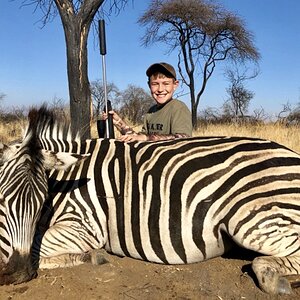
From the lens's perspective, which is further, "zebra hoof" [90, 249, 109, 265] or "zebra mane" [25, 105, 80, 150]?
"zebra mane" [25, 105, 80, 150]

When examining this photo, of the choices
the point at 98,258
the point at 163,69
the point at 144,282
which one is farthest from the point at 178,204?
the point at 163,69

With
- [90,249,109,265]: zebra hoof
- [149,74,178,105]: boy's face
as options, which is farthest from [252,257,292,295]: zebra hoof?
[149,74,178,105]: boy's face

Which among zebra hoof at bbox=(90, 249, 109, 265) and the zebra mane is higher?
the zebra mane

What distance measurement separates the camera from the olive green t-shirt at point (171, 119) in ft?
12.9

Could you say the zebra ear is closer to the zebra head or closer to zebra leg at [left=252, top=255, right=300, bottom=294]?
the zebra head

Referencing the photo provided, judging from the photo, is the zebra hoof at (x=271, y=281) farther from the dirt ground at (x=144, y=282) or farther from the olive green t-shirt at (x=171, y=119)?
the olive green t-shirt at (x=171, y=119)

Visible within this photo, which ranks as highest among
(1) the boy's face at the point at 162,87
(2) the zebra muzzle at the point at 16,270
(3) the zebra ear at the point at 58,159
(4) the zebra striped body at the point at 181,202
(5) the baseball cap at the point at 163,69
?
(5) the baseball cap at the point at 163,69

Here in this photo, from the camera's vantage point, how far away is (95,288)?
7.87ft

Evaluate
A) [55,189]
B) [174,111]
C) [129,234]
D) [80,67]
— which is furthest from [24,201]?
[80,67]

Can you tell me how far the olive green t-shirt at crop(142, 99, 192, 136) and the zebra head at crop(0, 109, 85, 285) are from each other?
1.70m

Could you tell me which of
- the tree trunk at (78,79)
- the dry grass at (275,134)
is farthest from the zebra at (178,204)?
the dry grass at (275,134)

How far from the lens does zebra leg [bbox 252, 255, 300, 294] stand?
229 centimetres

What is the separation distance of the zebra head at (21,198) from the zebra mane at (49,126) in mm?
469

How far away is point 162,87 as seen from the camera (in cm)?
407
